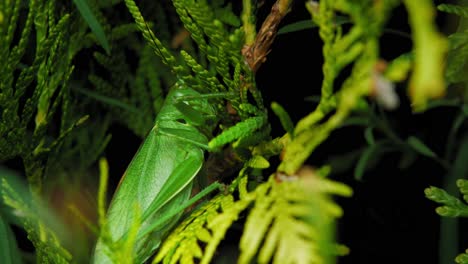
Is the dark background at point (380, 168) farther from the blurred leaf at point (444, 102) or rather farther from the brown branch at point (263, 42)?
the brown branch at point (263, 42)

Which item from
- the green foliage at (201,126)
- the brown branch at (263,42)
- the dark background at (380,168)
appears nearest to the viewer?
the green foliage at (201,126)

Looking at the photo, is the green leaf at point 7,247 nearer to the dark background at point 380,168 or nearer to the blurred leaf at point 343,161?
the dark background at point 380,168

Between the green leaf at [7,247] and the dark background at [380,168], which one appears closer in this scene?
the green leaf at [7,247]

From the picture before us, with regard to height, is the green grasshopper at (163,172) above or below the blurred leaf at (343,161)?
above

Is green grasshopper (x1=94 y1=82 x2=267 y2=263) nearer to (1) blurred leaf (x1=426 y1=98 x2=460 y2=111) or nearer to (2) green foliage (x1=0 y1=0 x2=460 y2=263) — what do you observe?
(2) green foliage (x1=0 y1=0 x2=460 y2=263)

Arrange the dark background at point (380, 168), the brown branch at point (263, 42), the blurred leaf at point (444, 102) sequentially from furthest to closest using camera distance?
the dark background at point (380, 168) → the blurred leaf at point (444, 102) → the brown branch at point (263, 42)

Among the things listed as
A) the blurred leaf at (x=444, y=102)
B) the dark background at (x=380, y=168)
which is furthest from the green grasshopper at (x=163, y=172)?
the blurred leaf at (x=444, y=102)

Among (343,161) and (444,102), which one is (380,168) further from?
(444,102)

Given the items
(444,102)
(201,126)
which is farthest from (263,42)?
(444,102)
